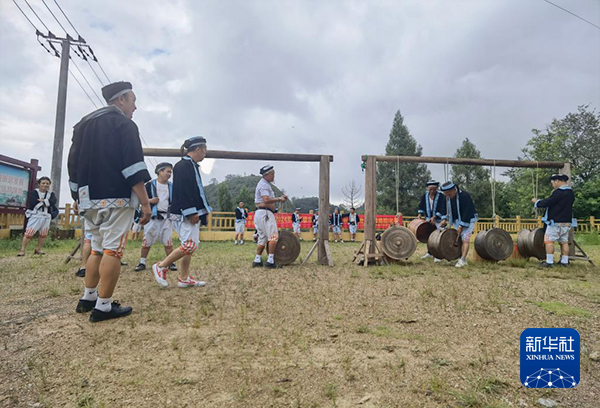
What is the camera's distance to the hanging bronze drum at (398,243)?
6868 millimetres

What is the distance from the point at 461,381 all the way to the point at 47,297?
4.22 meters

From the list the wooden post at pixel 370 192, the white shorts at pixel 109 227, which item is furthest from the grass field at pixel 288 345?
the wooden post at pixel 370 192

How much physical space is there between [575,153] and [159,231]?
1698 inches

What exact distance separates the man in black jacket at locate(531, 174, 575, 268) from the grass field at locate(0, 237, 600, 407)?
9.57 feet

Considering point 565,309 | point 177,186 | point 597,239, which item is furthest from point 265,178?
point 597,239

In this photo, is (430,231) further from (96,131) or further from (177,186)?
(96,131)

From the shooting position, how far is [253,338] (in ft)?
8.21

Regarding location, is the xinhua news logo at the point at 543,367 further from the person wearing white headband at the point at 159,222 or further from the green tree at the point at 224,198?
the green tree at the point at 224,198

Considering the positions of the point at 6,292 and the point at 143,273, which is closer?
the point at 6,292

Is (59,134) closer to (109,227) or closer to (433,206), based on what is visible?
(109,227)

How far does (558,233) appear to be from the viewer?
23.0 feet

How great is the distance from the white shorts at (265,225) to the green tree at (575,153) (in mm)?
34231

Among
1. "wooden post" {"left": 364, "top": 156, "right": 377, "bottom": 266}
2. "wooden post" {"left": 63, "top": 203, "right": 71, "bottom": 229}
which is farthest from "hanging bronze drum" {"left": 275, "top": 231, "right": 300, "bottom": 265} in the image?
"wooden post" {"left": 63, "top": 203, "right": 71, "bottom": 229}

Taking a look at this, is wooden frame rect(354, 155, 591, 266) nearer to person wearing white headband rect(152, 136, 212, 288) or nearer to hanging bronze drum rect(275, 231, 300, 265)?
hanging bronze drum rect(275, 231, 300, 265)
